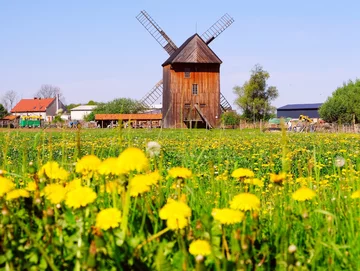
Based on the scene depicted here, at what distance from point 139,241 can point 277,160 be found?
7.35 metres

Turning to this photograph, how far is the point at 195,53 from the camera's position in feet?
116

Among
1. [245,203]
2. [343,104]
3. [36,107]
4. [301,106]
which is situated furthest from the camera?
[301,106]

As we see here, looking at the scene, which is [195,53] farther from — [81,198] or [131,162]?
[81,198]

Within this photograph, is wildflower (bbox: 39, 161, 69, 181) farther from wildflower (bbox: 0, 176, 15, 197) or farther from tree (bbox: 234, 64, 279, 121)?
tree (bbox: 234, 64, 279, 121)

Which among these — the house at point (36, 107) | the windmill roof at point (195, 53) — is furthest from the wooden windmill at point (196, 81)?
the house at point (36, 107)

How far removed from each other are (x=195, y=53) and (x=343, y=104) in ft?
100

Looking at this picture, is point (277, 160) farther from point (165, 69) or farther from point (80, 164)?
point (165, 69)

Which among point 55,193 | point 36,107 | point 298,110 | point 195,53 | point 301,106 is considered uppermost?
point 195,53

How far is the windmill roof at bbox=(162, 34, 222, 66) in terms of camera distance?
3522 cm

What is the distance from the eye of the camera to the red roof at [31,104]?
89.5 meters

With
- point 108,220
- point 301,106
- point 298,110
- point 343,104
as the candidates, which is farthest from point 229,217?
point 301,106

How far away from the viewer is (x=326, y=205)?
8.80 feet

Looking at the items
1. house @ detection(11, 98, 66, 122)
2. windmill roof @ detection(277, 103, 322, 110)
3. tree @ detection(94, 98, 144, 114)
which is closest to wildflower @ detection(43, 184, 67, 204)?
tree @ detection(94, 98, 144, 114)

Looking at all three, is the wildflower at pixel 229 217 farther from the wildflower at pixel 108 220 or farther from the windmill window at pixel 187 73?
the windmill window at pixel 187 73
